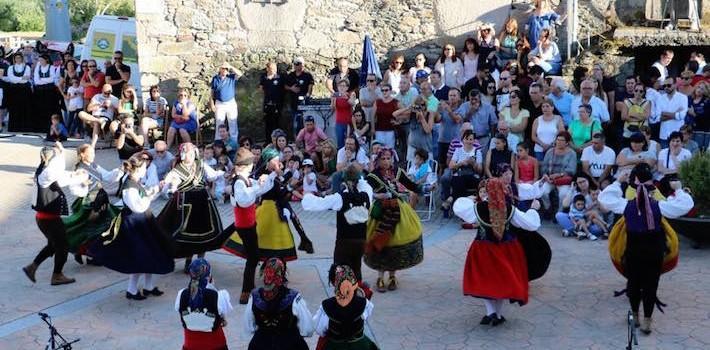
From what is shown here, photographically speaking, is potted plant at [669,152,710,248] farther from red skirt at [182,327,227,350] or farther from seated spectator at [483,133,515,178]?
red skirt at [182,327,227,350]

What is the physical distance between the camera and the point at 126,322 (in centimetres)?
846

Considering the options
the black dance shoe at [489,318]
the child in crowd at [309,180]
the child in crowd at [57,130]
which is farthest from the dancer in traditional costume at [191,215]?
the child in crowd at [57,130]

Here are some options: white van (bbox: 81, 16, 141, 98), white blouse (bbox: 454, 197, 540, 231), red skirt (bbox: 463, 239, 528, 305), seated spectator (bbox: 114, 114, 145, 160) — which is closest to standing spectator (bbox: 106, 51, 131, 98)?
white van (bbox: 81, 16, 141, 98)

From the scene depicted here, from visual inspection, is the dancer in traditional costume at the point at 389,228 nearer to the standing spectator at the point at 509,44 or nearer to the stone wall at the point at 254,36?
the standing spectator at the point at 509,44

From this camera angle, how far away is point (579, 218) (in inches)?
429

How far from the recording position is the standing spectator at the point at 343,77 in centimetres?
1448

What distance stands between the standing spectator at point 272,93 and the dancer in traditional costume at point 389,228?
630cm

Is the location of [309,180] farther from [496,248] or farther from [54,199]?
[496,248]

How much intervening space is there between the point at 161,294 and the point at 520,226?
11.3 ft

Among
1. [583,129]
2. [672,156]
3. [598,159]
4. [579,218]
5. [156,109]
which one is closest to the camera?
[579,218]

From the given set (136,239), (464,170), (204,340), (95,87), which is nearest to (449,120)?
(464,170)

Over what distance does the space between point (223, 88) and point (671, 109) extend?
658 centimetres

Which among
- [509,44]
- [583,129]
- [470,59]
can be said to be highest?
[509,44]

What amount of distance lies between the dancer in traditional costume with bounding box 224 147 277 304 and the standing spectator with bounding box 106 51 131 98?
8.23 m
